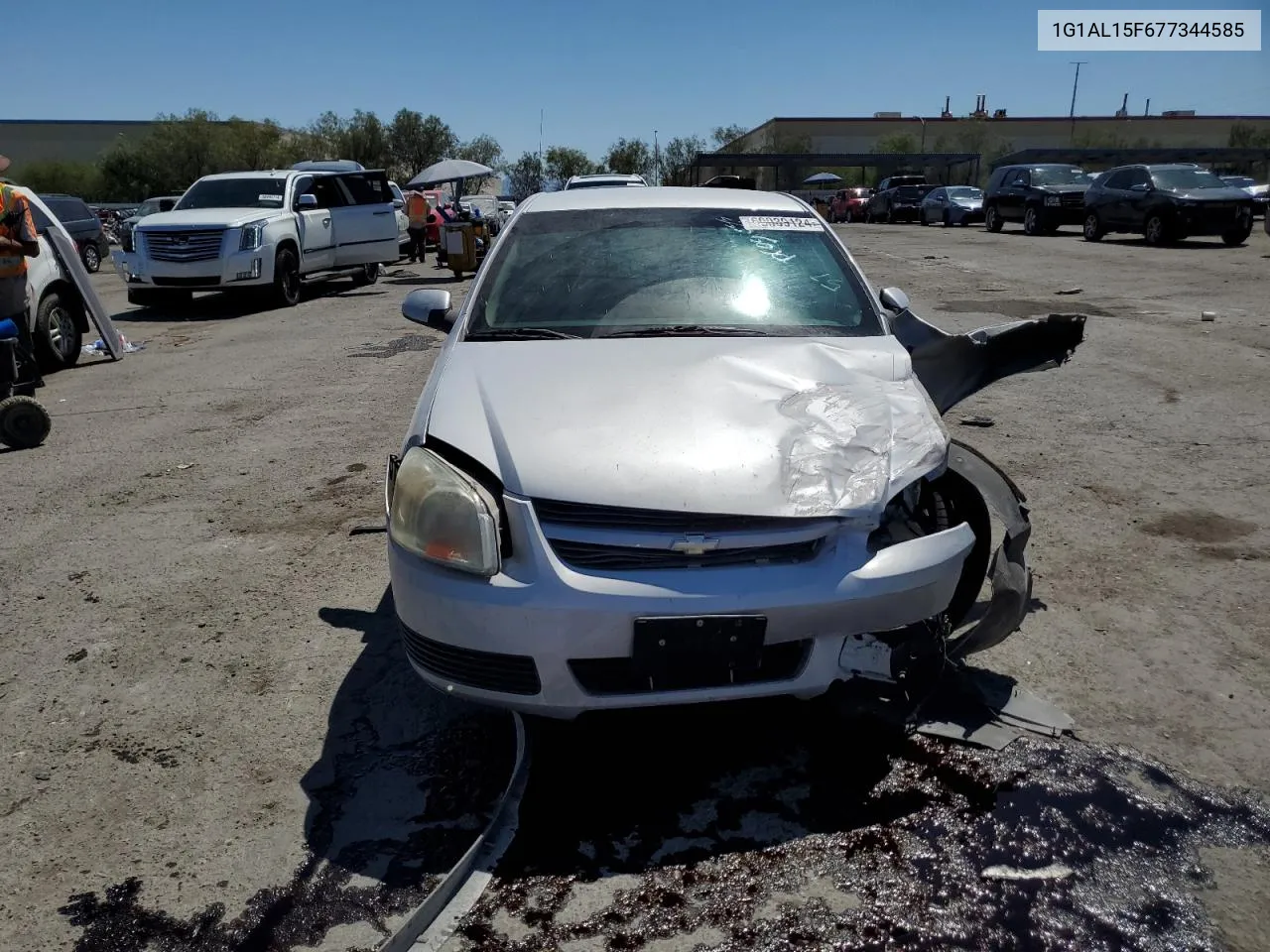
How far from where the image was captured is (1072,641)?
11.8 ft

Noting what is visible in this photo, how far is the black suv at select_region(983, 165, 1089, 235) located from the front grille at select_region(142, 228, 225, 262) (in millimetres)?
20373

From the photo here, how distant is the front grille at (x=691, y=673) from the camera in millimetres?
2539

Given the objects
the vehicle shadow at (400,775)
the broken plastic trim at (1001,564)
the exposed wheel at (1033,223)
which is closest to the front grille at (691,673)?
the vehicle shadow at (400,775)

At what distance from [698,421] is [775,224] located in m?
1.70

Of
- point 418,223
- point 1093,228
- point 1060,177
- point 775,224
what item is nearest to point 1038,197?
point 1060,177

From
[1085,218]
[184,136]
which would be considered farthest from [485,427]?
[184,136]

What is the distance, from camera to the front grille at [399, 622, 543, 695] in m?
2.59

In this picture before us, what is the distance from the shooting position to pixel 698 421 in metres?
2.88

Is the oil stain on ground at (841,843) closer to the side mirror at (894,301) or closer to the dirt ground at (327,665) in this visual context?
the dirt ground at (327,665)

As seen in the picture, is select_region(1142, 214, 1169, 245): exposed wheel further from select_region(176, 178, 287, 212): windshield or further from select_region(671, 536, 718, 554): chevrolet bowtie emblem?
select_region(671, 536, 718, 554): chevrolet bowtie emblem

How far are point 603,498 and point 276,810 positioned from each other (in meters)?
1.27

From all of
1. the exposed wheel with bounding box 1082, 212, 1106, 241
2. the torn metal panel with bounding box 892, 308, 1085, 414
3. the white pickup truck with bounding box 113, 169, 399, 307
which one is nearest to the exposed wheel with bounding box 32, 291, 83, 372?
the white pickup truck with bounding box 113, 169, 399, 307

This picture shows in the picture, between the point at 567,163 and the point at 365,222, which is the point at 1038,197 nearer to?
the point at 365,222

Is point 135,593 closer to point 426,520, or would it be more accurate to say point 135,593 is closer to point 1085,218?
point 426,520
